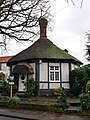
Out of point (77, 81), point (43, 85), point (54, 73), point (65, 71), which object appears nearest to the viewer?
point (77, 81)

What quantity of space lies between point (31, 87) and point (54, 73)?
309 centimetres

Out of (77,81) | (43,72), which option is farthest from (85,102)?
(43,72)

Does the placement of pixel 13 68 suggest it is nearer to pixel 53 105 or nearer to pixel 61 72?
pixel 61 72

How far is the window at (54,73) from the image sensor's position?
29.8 meters

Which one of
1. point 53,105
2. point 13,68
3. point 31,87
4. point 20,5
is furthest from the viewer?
point 13,68

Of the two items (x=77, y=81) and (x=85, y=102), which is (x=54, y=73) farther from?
(x=85, y=102)

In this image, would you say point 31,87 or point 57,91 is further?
point 57,91

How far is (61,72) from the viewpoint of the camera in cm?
3006

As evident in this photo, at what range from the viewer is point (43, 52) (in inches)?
1204

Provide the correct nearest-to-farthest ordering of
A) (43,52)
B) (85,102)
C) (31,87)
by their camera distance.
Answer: (85,102), (31,87), (43,52)

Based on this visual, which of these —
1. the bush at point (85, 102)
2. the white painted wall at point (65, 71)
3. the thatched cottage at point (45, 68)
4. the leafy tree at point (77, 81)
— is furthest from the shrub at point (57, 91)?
the bush at point (85, 102)

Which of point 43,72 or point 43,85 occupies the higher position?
point 43,72

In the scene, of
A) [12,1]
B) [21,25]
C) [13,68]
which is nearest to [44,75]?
[13,68]

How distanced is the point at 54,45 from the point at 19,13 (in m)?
13.6
